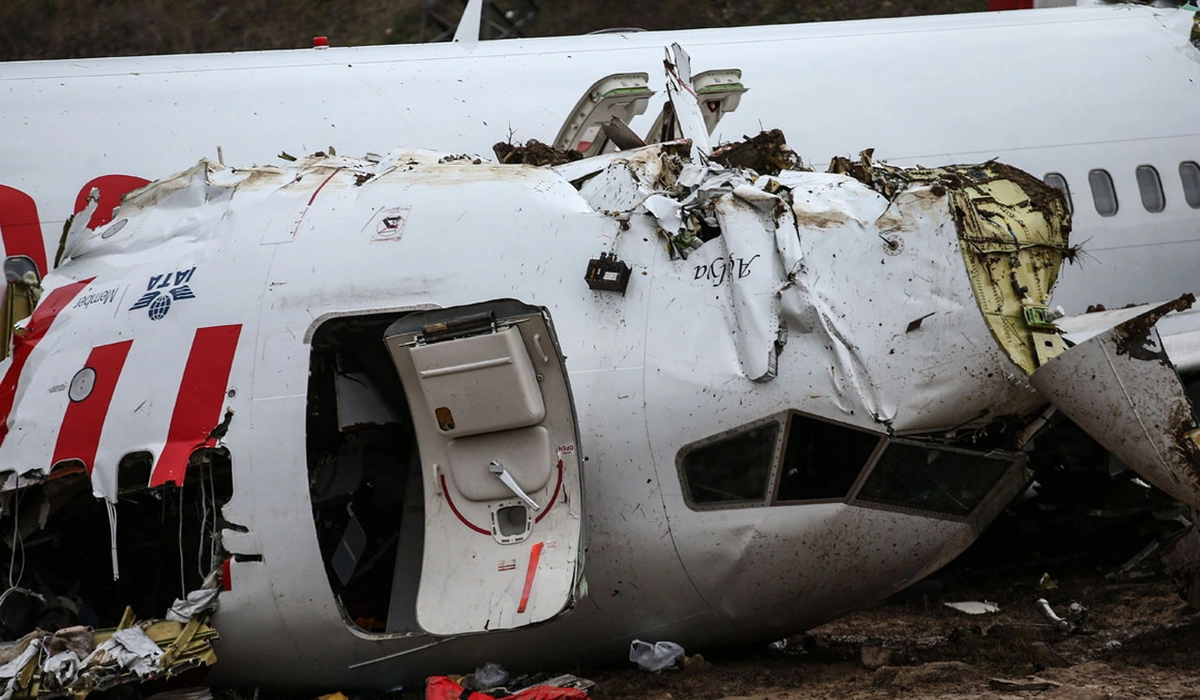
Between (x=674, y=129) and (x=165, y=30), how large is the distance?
24.0m

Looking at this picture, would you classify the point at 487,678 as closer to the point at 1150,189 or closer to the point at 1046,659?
the point at 1046,659

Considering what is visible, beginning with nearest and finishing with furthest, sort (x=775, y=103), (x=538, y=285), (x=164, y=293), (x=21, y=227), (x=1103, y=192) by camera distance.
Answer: (x=538, y=285) < (x=164, y=293) < (x=21, y=227) < (x=775, y=103) < (x=1103, y=192)

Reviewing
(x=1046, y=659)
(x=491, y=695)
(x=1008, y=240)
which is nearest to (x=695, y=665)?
(x=491, y=695)

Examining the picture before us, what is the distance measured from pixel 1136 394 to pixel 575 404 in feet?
9.45

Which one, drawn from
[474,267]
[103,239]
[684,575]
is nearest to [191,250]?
[103,239]

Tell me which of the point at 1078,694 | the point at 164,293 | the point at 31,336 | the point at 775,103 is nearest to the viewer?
the point at 1078,694

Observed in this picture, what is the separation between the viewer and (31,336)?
8961mm

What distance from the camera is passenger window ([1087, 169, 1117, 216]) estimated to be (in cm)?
1274

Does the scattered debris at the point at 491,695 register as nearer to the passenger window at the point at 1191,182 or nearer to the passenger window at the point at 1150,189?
the passenger window at the point at 1150,189

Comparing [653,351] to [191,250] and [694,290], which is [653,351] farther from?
[191,250]

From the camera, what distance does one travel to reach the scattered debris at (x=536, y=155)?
9.72 m

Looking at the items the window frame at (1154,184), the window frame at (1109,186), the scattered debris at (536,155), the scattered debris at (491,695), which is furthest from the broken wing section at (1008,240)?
the window frame at (1154,184)

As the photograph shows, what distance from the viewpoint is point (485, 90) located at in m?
12.1

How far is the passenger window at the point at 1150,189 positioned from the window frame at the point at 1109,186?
0.28m
